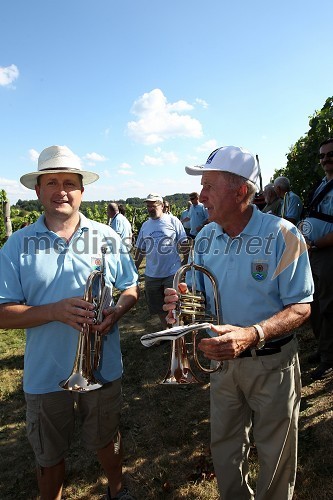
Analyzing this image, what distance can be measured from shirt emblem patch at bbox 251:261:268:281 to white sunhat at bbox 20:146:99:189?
146 centimetres

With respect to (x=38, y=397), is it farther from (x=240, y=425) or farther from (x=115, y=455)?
(x=240, y=425)

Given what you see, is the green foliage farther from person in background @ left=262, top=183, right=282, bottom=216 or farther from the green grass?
the green grass

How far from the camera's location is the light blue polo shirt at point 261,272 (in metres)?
2.33

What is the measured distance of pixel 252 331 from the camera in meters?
2.11

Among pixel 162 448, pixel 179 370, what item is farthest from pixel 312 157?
pixel 179 370

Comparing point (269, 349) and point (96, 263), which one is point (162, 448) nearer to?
point (269, 349)

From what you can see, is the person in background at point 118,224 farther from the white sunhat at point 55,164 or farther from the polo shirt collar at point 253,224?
the polo shirt collar at point 253,224

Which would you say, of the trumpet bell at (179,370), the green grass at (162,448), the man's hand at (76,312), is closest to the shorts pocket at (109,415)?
the trumpet bell at (179,370)

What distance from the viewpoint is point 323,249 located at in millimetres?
4438

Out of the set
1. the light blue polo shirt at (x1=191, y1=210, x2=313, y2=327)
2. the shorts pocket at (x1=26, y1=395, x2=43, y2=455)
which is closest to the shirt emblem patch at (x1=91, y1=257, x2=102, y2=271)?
the light blue polo shirt at (x1=191, y1=210, x2=313, y2=327)

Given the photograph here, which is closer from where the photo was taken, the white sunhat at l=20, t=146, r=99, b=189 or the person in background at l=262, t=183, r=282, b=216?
the white sunhat at l=20, t=146, r=99, b=189

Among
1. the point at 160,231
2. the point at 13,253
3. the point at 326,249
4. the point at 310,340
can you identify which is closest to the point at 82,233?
the point at 13,253

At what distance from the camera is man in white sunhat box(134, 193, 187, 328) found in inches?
260

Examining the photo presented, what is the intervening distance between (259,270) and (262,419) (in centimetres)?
100
